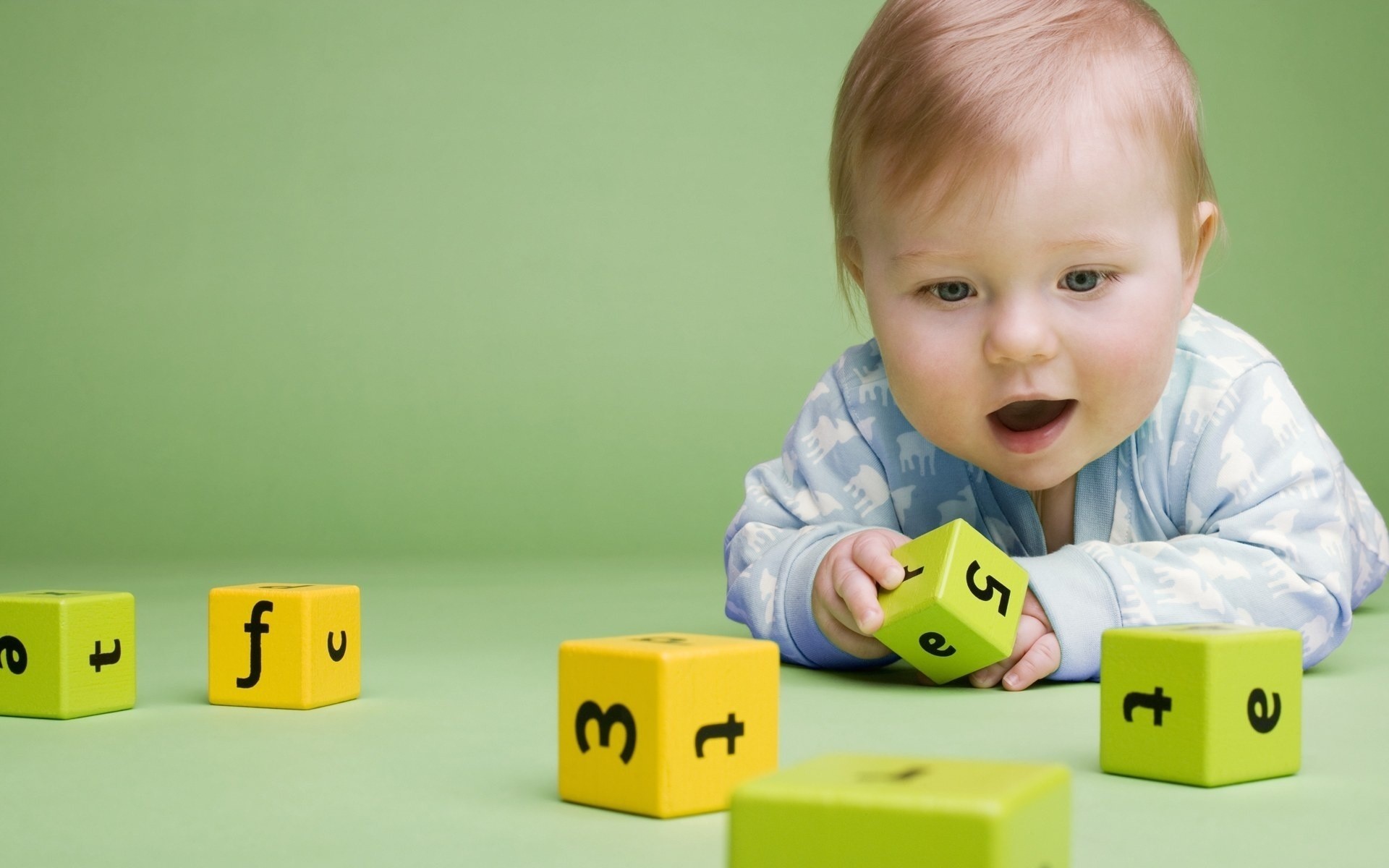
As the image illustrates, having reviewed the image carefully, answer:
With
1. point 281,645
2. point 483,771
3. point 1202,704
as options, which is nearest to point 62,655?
point 281,645

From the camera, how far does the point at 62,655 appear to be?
116cm

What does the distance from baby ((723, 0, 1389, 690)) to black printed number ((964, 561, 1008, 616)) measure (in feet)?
0.23

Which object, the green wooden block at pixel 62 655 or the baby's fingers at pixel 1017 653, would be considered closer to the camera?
the green wooden block at pixel 62 655

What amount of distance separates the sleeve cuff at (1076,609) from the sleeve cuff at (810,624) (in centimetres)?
17

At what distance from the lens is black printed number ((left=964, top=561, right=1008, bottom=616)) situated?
1.22m

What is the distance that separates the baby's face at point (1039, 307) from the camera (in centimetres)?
136

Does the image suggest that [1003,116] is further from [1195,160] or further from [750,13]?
[750,13]

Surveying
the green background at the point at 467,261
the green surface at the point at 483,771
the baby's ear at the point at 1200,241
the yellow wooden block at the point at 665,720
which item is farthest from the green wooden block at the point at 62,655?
the green background at the point at 467,261

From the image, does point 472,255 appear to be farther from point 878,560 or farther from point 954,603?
point 954,603

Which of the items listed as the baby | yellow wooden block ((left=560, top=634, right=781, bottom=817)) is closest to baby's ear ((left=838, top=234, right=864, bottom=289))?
the baby

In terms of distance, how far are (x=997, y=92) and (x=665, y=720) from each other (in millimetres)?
773

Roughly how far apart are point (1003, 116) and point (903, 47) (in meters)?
0.16

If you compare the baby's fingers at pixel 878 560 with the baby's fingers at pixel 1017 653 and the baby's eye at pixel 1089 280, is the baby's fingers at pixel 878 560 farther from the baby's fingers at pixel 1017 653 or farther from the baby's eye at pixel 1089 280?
the baby's eye at pixel 1089 280

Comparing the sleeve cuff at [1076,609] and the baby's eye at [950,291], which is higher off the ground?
the baby's eye at [950,291]
